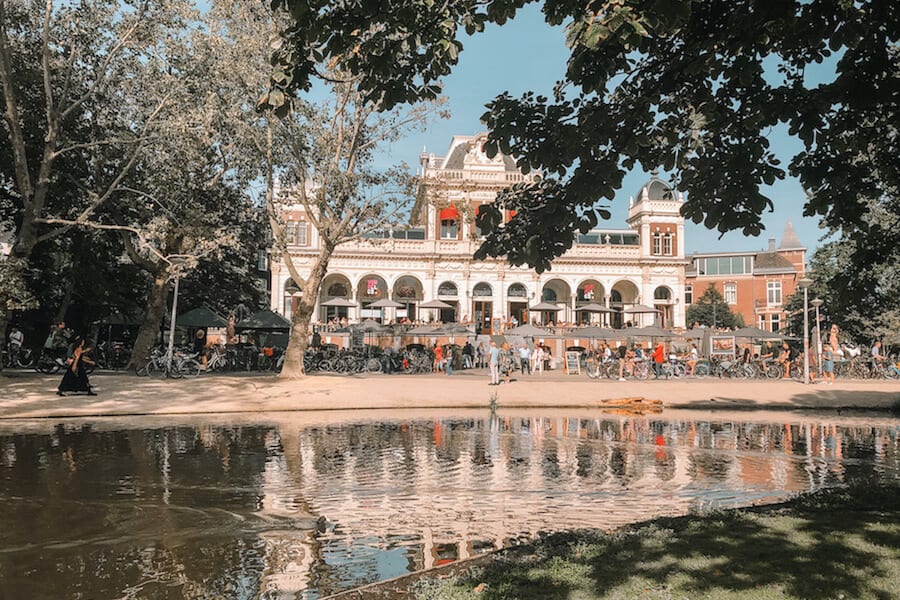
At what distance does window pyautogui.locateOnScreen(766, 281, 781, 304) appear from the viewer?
79.2 meters

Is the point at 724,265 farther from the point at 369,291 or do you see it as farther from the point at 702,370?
the point at 702,370

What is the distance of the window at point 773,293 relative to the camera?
79.2 meters

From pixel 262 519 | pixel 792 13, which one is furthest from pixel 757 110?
pixel 262 519

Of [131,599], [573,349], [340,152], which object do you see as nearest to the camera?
[131,599]

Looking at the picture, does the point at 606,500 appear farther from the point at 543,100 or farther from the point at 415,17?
the point at 415,17

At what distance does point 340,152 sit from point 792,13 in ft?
63.0

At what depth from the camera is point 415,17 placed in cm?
503

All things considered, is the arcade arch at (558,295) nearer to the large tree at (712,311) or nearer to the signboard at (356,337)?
the large tree at (712,311)

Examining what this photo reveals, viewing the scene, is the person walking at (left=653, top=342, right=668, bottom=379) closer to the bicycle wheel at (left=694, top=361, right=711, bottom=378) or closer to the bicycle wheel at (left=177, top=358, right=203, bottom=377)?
the bicycle wheel at (left=694, top=361, right=711, bottom=378)

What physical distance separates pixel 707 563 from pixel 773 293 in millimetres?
83633

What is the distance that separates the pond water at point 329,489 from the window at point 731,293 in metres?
72.9

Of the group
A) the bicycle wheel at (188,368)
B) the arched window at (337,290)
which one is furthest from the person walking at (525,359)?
the arched window at (337,290)

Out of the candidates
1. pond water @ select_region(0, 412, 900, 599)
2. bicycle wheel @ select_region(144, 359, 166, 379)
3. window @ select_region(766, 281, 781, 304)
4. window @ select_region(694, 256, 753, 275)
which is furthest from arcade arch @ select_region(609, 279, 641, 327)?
pond water @ select_region(0, 412, 900, 599)

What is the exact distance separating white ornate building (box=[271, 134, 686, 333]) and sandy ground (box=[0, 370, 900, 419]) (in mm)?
31520
